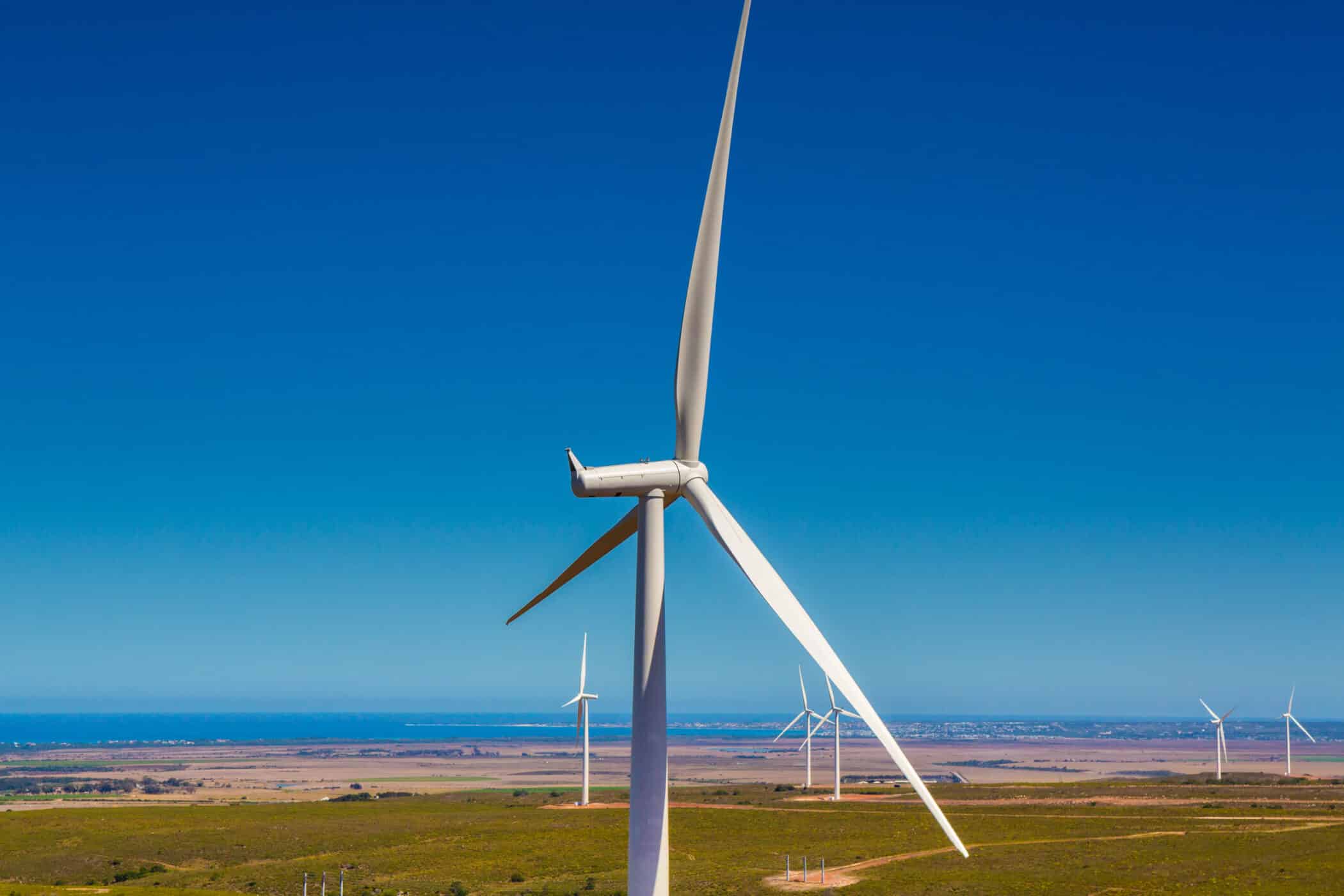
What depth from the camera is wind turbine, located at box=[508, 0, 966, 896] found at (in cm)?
3045

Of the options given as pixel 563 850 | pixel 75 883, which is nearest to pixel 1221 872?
pixel 563 850

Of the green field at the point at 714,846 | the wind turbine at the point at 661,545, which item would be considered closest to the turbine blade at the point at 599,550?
the wind turbine at the point at 661,545

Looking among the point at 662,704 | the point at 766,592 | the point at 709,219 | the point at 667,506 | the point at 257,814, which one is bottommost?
the point at 257,814

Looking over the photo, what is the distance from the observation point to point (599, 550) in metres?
37.9

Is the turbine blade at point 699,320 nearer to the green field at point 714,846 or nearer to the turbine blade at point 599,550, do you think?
the turbine blade at point 599,550

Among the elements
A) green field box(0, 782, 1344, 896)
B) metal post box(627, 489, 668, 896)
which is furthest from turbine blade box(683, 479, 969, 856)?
green field box(0, 782, 1344, 896)

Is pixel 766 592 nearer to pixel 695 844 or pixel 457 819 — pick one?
pixel 695 844

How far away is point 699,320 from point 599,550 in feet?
25.8

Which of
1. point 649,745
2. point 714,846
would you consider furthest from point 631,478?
point 714,846

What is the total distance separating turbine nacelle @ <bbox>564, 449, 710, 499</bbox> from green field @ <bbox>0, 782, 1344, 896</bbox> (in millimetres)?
35569

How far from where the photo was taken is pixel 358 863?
7688 centimetres

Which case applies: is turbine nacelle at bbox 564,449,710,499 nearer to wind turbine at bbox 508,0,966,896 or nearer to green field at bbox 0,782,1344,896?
wind turbine at bbox 508,0,966,896

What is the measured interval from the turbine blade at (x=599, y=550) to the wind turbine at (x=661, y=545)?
42 mm

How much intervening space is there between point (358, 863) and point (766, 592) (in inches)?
2167
